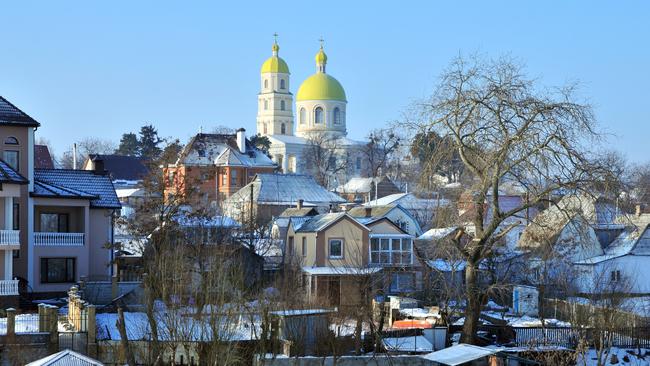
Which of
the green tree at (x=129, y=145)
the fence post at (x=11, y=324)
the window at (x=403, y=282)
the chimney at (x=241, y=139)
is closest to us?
the fence post at (x=11, y=324)

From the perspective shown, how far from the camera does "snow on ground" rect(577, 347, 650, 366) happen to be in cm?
3384

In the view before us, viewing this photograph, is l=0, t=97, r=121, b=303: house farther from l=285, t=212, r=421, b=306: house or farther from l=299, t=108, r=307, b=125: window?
l=299, t=108, r=307, b=125: window

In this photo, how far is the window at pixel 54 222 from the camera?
42.5m

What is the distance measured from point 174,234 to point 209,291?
1711cm

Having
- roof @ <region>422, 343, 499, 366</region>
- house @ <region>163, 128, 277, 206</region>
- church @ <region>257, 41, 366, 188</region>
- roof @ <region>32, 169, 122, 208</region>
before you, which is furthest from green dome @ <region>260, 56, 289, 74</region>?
roof @ <region>422, 343, 499, 366</region>

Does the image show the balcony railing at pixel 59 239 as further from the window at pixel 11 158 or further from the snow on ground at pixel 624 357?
the snow on ground at pixel 624 357

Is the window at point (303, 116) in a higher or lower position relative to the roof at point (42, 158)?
higher

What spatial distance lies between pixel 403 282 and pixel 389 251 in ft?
6.63

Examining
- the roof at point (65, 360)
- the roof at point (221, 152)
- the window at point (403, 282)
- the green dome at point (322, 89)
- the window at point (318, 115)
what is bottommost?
the roof at point (65, 360)

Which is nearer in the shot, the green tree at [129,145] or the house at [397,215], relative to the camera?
the house at [397,215]

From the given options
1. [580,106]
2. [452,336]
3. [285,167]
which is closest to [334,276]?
[452,336]

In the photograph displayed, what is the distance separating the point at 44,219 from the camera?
42.5m

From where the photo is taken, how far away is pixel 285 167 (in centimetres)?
15850

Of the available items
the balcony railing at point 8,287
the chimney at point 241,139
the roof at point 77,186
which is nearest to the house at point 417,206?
the chimney at point 241,139
